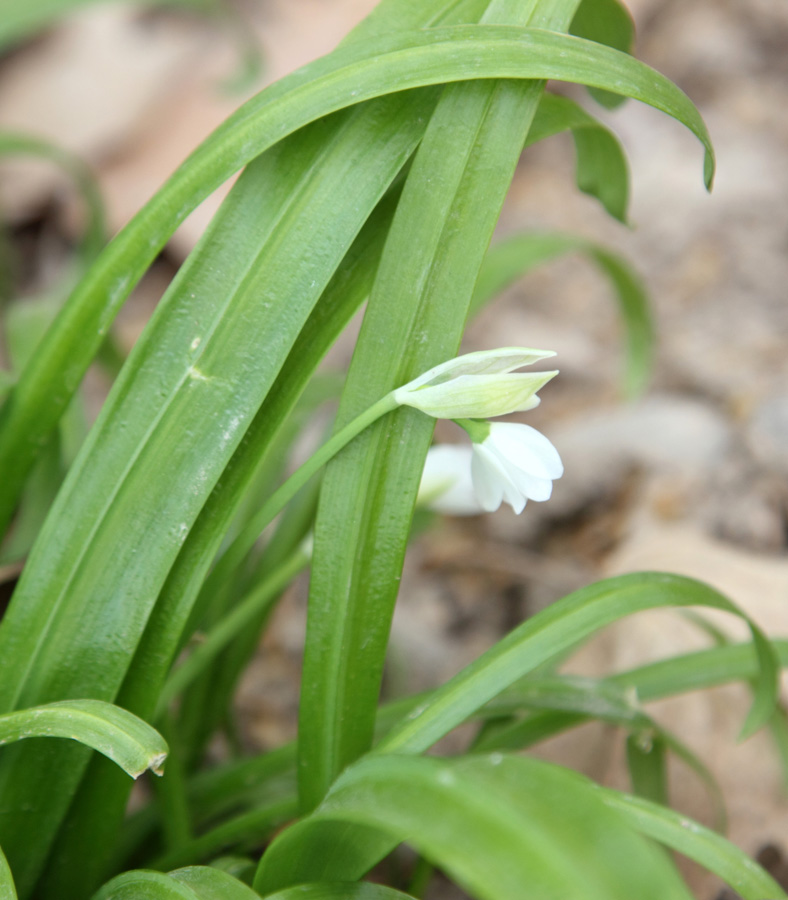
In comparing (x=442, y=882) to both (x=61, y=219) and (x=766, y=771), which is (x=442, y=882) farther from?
(x=61, y=219)

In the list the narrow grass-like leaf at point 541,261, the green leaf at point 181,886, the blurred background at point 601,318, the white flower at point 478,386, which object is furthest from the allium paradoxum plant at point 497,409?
the blurred background at point 601,318

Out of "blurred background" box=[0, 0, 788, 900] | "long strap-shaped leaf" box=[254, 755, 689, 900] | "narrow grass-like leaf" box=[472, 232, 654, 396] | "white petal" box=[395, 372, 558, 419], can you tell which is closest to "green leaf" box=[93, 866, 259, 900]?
"long strap-shaped leaf" box=[254, 755, 689, 900]

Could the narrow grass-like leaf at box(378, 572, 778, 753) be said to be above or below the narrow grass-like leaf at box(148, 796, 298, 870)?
above

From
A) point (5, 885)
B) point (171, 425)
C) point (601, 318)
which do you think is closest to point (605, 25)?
point (171, 425)

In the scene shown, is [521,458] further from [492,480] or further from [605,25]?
[605,25]

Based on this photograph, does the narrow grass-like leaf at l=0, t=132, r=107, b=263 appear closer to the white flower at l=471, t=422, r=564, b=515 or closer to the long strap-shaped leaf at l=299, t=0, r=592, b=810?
the long strap-shaped leaf at l=299, t=0, r=592, b=810

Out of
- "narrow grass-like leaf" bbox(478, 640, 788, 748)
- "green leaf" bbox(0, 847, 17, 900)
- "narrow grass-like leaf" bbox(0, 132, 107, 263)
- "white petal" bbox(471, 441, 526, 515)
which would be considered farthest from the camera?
"narrow grass-like leaf" bbox(0, 132, 107, 263)

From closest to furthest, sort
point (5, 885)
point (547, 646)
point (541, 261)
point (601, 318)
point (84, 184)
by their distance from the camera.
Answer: point (5, 885) < point (547, 646) < point (541, 261) < point (84, 184) < point (601, 318)
